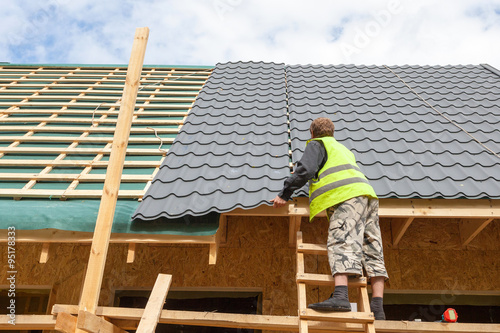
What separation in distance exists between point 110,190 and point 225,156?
1.61 meters

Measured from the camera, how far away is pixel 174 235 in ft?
11.6

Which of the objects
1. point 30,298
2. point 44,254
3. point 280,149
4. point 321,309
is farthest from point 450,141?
point 30,298

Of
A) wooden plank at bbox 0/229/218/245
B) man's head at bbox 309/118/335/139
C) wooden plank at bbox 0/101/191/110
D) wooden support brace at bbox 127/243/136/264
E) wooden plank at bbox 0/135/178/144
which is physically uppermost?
wooden plank at bbox 0/101/191/110

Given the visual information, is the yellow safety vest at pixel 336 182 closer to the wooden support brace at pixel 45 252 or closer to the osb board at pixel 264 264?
the osb board at pixel 264 264

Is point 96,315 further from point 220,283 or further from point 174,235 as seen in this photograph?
point 220,283

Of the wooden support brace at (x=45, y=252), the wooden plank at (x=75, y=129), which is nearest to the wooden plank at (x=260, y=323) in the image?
the wooden support brace at (x=45, y=252)

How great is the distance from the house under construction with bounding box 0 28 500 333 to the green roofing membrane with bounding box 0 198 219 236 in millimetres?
14

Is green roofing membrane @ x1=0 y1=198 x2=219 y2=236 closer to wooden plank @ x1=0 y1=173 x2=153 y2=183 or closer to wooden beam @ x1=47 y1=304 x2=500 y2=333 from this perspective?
wooden plank @ x1=0 y1=173 x2=153 y2=183

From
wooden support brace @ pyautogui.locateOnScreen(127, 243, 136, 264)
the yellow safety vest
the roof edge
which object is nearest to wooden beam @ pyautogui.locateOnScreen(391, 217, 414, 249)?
the yellow safety vest

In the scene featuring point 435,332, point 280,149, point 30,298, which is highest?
point 280,149

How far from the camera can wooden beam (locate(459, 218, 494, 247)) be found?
3979 millimetres

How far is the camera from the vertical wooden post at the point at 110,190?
9.64 feet

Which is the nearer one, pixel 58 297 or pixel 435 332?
pixel 435 332

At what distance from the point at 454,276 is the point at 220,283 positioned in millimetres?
2661
